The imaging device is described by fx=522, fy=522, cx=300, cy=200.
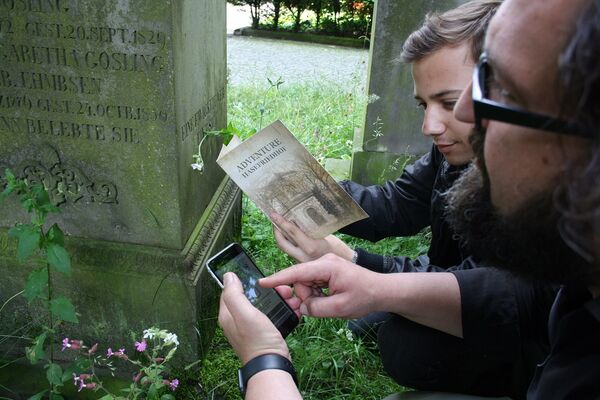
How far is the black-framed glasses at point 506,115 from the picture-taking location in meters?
0.86

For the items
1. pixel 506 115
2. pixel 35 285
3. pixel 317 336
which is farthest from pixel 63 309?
pixel 506 115

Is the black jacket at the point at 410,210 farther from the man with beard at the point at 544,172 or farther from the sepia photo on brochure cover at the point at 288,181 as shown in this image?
the man with beard at the point at 544,172

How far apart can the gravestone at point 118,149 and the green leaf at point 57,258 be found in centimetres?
22

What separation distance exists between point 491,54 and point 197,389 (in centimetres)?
179

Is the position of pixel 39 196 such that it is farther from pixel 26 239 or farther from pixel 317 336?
pixel 317 336

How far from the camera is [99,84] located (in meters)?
1.86

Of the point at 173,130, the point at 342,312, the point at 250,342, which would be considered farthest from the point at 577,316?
the point at 173,130

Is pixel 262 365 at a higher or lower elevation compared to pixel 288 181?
lower

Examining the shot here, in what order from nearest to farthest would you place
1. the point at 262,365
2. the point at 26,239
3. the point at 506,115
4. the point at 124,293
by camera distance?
the point at 506,115
the point at 262,365
the point at 26,239
the point at 124,293

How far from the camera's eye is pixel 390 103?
12.5 feet

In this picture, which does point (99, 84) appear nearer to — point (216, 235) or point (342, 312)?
point (216, 235)

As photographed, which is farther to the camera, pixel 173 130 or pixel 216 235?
pixel 216 235

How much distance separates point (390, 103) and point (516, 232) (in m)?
2.83

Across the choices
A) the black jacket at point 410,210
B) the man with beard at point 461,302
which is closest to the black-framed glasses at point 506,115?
the man with beard at point 461,302
